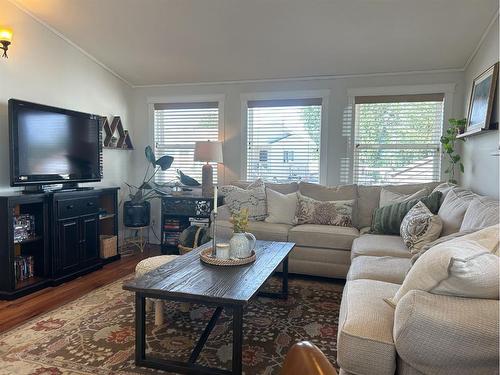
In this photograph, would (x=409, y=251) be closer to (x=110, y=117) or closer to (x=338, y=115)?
(x=338, y=115)

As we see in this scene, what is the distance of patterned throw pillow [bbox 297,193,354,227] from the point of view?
400cm

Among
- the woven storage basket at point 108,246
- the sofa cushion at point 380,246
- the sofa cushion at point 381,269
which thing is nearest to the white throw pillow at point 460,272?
the sofa cushion at point 381,269

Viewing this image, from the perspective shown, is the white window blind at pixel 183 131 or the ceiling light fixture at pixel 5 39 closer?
the ceiling light fixture at pixel 5 39

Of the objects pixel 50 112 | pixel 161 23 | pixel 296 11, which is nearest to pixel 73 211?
pixel 50 112

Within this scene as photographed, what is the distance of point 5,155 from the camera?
11.3 ft

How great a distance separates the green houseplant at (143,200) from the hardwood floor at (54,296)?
71 centimetres

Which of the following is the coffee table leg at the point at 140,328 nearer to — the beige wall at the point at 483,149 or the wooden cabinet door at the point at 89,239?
the wooden cabinet door at the point at 89,239

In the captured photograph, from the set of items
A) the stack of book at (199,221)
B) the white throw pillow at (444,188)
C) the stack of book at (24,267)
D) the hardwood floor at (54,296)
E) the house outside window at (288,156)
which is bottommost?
the hardwood floor at (54,296)

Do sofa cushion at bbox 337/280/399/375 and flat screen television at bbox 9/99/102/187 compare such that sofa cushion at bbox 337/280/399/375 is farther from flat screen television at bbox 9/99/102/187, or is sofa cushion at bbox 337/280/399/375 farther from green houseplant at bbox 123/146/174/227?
green houseplant at bbox 123/146/174/227

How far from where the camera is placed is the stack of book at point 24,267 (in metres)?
3.40

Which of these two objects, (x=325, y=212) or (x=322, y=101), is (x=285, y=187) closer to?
(x=325, y=212)

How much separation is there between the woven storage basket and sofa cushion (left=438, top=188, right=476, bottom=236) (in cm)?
350

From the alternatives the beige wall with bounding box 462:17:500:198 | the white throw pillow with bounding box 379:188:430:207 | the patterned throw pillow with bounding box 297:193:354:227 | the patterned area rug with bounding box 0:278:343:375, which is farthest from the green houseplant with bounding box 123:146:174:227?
the beige wall with bounding box 462:17:500:198

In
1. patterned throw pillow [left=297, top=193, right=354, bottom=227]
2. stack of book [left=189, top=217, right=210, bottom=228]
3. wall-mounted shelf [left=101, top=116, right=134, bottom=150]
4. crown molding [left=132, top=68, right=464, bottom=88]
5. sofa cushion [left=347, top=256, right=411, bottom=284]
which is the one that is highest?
crown molding [left=132, top=68, right=464, bottom=88]
